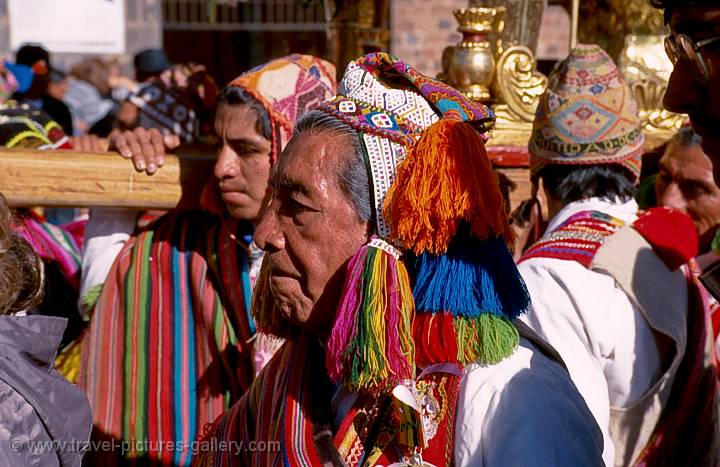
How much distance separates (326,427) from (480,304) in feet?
1.34

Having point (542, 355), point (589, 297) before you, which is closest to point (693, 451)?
point (589, 297)

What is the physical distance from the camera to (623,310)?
2.77 meters

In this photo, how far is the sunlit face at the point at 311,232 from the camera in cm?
196

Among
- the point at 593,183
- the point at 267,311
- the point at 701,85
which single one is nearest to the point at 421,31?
the point at 593,183

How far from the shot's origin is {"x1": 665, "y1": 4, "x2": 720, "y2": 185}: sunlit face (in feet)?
5.19

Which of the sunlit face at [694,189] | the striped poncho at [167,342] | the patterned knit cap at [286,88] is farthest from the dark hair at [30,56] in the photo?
the sunlit face at [694,189]

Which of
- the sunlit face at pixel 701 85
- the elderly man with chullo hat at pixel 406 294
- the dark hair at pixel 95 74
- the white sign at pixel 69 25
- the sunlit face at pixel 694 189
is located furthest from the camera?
the dark hair at pixel 95 74

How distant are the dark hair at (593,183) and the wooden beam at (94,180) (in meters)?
1.11

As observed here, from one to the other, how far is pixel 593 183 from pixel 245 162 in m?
1.08

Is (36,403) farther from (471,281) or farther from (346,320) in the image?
(471,281)

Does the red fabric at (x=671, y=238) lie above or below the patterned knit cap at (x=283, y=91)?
below

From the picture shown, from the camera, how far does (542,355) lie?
1.91 m

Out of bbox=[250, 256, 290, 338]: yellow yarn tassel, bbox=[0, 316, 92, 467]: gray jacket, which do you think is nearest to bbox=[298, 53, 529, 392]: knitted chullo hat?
bbox=[250, 256, 290, 338]: yellow yarn tassel

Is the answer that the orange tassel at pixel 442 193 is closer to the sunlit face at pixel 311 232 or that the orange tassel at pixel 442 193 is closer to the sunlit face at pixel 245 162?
the sunlit face at pixel 311 232
